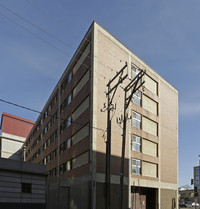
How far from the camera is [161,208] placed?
37469mm

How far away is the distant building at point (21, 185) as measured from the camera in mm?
18672

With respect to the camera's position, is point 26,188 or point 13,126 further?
point 13,126

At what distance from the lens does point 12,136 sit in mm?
83938

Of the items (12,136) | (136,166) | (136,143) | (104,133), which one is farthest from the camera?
(12,136)

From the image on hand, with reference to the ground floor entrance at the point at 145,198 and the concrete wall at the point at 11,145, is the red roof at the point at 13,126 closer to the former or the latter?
the concrete wall at the point at 11,145

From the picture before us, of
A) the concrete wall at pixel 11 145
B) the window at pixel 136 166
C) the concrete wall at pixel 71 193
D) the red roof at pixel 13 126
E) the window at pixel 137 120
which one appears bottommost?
the concrete wall at pixel 71 193

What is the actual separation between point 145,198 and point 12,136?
56920 millimetres

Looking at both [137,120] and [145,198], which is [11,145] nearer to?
[145,198]

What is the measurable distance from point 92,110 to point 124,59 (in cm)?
932

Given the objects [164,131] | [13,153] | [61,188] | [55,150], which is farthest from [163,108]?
[13,153]

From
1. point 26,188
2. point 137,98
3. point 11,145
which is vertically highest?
point 137,98

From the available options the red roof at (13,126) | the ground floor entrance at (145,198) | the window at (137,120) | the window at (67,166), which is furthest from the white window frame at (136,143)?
the red roof at (13,126)

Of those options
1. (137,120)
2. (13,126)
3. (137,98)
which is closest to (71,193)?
(137,120)

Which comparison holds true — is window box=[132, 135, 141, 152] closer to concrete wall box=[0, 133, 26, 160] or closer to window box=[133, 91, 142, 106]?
window box=[133, 91, 142, 106]
